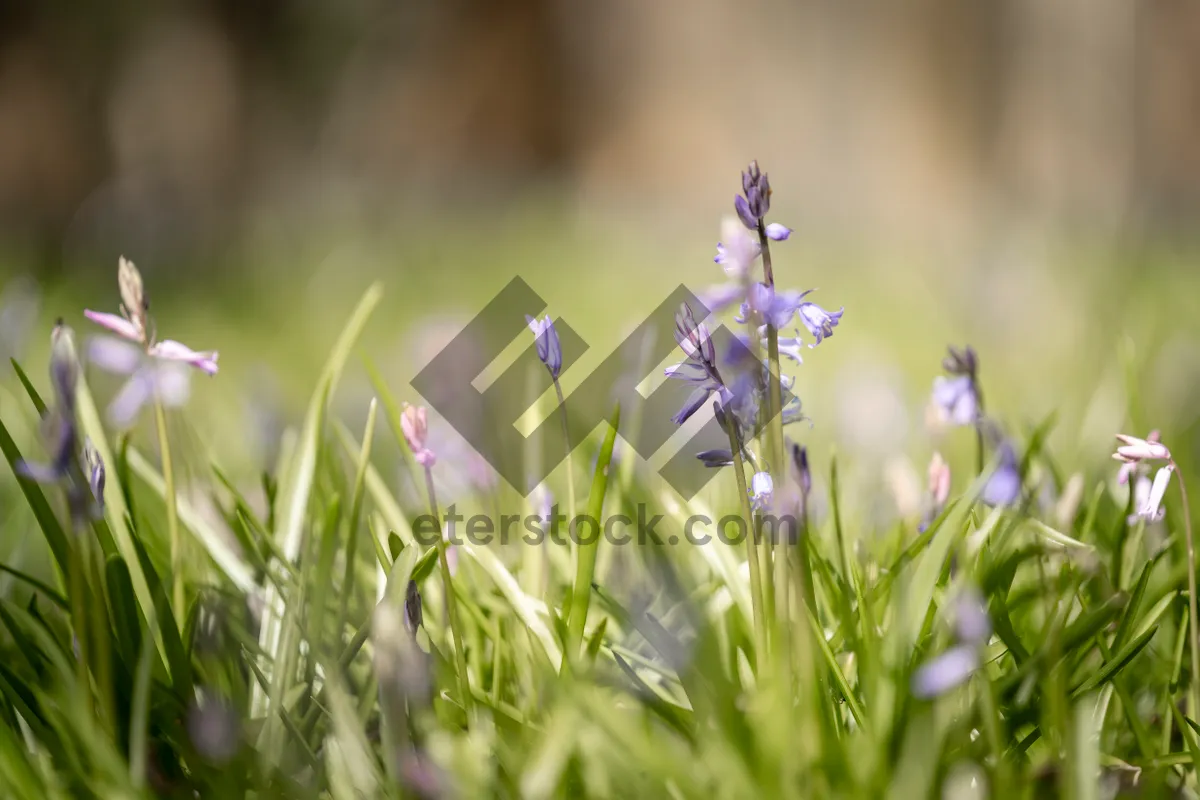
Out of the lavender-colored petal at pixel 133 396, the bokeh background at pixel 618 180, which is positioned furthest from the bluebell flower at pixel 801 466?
the lavender-colored petal at pixel 133 396

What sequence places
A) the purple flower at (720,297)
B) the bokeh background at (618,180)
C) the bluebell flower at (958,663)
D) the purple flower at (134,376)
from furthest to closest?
the bokeh background at (618,180), the purple flower at (134,376), the purple flower at (720,297), the bluebell flower at (958,663)

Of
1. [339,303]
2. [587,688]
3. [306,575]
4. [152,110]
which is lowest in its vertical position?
[587,688]

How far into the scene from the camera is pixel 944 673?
92 centimetres

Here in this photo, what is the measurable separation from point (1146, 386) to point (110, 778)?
2586mm

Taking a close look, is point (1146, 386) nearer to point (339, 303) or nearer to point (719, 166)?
point (339, 303)

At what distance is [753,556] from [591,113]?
1080cm

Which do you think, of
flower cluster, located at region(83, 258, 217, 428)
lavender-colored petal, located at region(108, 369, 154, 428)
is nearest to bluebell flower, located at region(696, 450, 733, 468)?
flower cluster, located at region(83, 258, 217, 428)

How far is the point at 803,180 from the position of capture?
8.77 meters

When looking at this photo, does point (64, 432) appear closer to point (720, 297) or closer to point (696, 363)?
point (696, 363)

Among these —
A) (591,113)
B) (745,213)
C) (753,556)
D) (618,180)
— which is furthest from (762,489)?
(591,113)

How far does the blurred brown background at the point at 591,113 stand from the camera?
262 inches

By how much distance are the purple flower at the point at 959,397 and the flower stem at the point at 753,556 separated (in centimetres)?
45

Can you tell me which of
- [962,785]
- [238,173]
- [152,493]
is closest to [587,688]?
[962,785]

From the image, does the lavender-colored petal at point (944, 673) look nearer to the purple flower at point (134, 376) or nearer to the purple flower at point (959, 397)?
the purple flower at point (959, 397)
